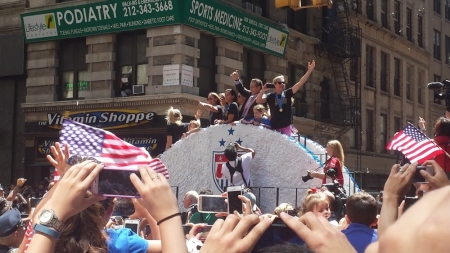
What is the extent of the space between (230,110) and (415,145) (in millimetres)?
7100

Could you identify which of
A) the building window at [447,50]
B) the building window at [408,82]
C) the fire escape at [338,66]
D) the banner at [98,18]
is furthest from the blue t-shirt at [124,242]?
the building window at [447,50]

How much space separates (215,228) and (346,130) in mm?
27542

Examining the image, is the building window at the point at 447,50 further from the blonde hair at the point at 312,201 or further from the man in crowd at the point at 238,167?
the blonde hair at the point at 312,201

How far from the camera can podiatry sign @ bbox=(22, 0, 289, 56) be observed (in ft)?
66.7

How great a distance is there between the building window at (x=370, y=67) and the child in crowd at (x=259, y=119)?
21515 mm

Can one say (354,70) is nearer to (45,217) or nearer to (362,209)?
(362,209)

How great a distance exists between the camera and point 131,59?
21.7 metres

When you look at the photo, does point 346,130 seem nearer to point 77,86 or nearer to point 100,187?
point 77,86

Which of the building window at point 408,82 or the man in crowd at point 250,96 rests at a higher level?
the building window at point 408,82

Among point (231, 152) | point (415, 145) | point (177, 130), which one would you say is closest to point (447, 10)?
point (177, 130)

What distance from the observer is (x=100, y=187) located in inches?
110

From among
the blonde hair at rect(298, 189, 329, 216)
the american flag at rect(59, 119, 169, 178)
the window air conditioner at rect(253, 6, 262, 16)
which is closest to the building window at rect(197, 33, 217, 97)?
the window air conditioner at rect(253, 6, 262, 16)

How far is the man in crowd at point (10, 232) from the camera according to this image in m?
5.30

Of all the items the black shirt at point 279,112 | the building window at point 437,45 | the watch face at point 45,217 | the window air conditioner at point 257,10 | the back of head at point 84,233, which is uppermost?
the building window at point 437,45
